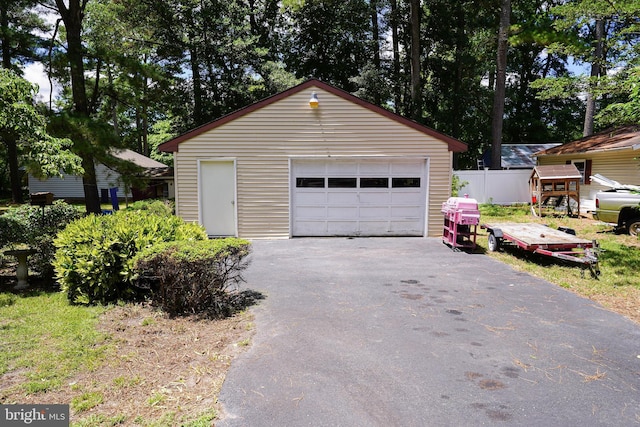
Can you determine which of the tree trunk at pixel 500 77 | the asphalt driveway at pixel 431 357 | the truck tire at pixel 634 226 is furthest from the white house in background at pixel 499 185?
the asphalt driveway at pixel 431 357

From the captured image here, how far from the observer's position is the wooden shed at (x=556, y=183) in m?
14.8

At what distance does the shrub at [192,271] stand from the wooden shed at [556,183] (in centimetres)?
1380

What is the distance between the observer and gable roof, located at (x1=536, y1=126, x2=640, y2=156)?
46.6 feet

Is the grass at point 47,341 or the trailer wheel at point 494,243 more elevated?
the trailer wheel at point 494,243

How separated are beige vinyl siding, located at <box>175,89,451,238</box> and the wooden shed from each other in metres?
6.62

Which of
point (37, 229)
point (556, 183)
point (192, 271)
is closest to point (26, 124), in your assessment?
point (37, 229)

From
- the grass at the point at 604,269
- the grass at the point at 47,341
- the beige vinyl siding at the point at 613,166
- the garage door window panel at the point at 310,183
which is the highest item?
the beige vinyl siding at the point at 613,166

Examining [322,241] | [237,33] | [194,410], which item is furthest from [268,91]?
[194,410]

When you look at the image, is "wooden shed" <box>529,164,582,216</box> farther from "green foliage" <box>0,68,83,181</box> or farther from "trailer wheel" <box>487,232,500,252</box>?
"green foliage" <box>0,68,83,181</box>

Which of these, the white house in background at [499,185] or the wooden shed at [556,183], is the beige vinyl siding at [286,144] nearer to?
the wooden shed at [556,183]

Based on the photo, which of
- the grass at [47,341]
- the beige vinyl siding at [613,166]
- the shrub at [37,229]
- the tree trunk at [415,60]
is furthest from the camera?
the tree trunk at [415,60]

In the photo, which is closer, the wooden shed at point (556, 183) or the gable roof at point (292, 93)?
the gable roof at point (292, 93)

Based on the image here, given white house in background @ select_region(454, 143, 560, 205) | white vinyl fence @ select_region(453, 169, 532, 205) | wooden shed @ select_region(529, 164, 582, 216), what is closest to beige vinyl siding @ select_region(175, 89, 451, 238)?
wooden shed @ select_region(529, 164, 582, 216)

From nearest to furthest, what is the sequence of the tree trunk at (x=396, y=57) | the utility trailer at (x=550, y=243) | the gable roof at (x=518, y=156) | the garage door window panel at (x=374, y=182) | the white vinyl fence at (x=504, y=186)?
1. the utility trailer at (x=550, y=243)
2. the garage door window panel at (x=374, y=182)
3. the white vinyl fence at (x=504, y=186)
4. the gable roof at (x=518, y=156)
5. the tree trunk at (x=396, y=57)
